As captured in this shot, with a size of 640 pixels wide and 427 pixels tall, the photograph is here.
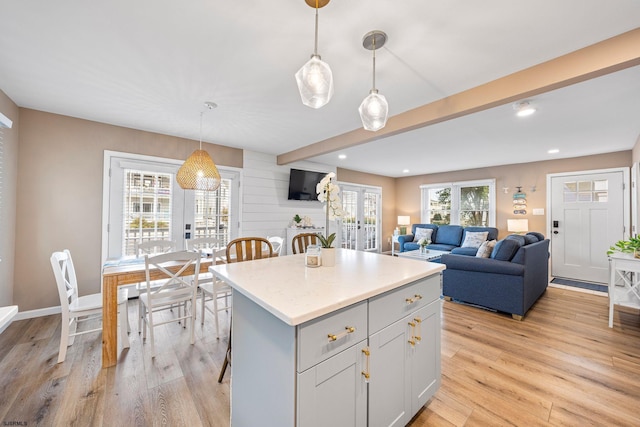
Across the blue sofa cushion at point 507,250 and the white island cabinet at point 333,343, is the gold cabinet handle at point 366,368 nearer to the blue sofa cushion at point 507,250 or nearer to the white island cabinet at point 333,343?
the white island cabinet at point 333,343

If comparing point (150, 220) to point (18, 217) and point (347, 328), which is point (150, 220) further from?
point (347, 328)

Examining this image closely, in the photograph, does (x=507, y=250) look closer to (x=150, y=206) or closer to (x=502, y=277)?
(x=502, y=277)

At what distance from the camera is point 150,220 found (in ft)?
12.5

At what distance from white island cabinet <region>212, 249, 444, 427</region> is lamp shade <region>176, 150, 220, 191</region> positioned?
1487mm

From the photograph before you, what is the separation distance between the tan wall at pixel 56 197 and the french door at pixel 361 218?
4.72 metres

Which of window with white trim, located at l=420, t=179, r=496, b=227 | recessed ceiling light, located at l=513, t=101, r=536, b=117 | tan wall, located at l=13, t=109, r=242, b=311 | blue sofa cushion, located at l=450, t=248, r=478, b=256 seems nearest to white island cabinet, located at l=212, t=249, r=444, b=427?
recessed ceiling light, located at l=513, t=101, r=536, b=117

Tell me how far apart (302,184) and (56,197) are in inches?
145

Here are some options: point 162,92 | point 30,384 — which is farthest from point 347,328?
point 162,92

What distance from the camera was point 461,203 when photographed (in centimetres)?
676

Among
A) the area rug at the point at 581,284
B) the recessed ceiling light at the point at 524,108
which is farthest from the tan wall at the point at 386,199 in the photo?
the recessed ceiling light at the point at 524,108

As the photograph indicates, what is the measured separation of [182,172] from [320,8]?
6.71 feet

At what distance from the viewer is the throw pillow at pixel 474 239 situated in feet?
18.9

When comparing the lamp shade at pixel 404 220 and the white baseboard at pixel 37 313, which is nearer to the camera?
the white baseboard at pixel 37 313

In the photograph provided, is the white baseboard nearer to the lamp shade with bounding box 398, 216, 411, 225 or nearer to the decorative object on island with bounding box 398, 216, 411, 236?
the decorative object on island with bounding box 398, 216, 411, 236
